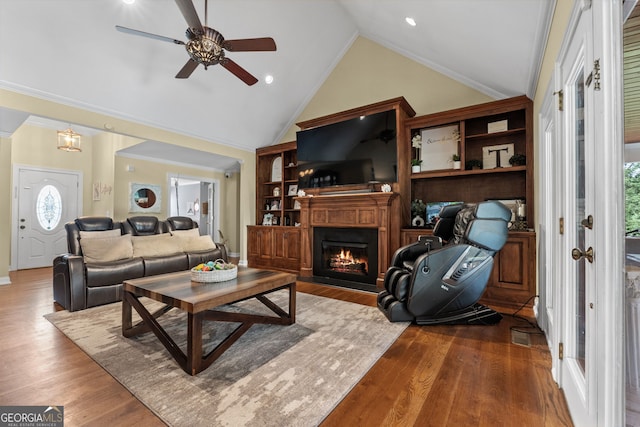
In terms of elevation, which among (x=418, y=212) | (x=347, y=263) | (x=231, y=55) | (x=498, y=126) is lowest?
(x=347, y=263)

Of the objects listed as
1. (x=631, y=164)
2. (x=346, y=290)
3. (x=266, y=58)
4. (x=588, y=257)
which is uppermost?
(x=266, y=58)

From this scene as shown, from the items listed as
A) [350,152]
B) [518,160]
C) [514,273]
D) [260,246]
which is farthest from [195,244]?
[518,160]

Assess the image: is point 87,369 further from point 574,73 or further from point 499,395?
point 574,73

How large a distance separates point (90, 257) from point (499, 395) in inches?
167

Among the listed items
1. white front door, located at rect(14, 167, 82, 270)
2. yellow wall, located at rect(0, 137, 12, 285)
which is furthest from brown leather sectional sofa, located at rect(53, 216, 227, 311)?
white front door, located at rect(14, 167, 82, 270)

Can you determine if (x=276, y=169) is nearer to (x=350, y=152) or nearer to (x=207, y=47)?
(x=350, y=152)

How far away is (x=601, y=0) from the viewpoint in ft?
3.23

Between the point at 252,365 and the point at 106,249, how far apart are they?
2.78 m

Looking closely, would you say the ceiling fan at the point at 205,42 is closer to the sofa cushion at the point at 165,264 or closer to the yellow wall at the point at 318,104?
the yellow wall at the point at 318,104

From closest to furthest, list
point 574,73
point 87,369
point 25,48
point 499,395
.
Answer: point 574,73
point 499,395
point 87,369
point 25,48

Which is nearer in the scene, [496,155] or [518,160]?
[518,160]

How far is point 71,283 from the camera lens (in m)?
3.05

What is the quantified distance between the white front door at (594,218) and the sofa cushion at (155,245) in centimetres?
445

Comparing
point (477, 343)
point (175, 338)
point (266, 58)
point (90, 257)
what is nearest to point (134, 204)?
point (90, 257)
